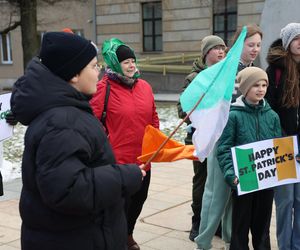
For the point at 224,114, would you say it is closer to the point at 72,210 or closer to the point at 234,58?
the point at 234,58

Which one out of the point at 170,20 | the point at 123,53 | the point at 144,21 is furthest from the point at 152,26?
the point at 123,53

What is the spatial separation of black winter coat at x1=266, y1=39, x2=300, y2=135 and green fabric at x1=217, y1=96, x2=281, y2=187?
0.26 metres

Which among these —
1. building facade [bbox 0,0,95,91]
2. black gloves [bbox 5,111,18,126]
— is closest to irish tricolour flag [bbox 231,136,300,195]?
black gloves [bbox 5,111,18,126]

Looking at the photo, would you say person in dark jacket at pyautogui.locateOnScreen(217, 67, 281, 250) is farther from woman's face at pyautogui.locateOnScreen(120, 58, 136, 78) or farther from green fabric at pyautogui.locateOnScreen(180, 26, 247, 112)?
woman's face at pyautogui.locateOnScreen(120, 58, 136, 78)

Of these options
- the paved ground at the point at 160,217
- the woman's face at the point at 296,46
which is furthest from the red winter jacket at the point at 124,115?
the woman's face at the point at 296,46

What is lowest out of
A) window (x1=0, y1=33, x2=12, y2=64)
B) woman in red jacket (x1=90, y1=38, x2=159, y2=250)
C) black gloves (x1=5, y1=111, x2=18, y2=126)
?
window (x1=0, y1=33, x2=12, y2=64)

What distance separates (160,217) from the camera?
532 centimetres

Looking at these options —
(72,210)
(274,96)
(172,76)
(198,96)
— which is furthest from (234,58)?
(172,76)

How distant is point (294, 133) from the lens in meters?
3.99

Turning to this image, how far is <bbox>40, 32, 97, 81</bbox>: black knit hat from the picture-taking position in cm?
229

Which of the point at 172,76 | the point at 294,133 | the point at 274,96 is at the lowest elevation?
the point at 172,76

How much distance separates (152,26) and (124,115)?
82.0ft

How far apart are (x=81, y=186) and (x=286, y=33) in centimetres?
248

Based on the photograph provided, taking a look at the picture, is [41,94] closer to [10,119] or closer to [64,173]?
[64,173]
